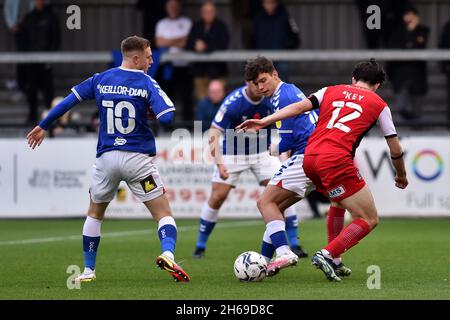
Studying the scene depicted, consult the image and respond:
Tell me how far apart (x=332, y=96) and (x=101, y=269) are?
3181 millimetres

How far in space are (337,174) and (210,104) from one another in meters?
9.26

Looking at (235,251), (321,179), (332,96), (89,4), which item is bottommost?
(235,251)

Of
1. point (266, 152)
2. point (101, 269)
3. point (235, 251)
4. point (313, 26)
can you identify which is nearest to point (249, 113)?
point (266, 152)

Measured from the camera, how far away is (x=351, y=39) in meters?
24.5

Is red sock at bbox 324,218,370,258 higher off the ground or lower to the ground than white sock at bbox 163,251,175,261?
higher

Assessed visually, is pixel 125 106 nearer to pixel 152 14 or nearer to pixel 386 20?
pixel 386 20

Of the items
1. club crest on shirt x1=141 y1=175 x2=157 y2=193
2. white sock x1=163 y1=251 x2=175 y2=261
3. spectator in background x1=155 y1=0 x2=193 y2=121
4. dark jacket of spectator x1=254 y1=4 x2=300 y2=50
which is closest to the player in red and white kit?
white sock x1=163 y1=251 x2=175 y2=261

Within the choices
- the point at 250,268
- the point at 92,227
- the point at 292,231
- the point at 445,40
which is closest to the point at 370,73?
the point at 250,268

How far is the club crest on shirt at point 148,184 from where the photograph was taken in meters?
10.5

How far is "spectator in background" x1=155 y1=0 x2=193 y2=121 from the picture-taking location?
68.4 ft

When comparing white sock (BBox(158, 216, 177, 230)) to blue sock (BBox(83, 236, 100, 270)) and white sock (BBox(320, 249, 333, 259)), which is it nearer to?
blue sock (BBox(83, 236, 100, 270))

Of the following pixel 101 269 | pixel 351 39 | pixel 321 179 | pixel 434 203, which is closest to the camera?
pixel 321 179

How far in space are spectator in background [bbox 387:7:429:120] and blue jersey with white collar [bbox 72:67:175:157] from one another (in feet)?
35.4
